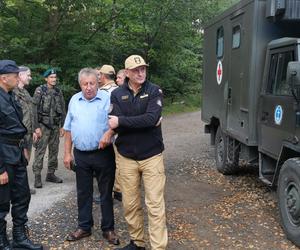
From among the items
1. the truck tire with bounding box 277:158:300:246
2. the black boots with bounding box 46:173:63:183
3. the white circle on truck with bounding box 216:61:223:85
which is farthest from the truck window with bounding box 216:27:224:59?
the black boots with bounding box 46:173:63:183

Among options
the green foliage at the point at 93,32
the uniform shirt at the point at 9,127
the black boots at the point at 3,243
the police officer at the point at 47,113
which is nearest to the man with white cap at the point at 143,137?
the uniform shirt at the point at 9,127

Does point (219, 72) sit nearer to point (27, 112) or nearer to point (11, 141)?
point (27, 112)

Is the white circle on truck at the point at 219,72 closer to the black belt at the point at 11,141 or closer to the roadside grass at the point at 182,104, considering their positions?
the black belt at the point at 11,141

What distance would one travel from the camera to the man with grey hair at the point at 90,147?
4.77 m

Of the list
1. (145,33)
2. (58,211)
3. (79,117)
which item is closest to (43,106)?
(58,211)

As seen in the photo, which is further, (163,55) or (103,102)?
(163,55)

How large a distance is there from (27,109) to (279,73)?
134 inches

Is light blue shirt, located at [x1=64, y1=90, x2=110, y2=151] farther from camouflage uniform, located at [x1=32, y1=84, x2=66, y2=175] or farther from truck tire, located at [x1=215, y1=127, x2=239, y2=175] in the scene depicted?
truck tire, located at [x1=215, y1=127, x2=239, y2=175]

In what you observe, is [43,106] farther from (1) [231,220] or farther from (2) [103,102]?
(1) [231,220]

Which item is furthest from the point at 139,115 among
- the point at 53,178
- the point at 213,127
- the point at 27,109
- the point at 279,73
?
the point at 213,127

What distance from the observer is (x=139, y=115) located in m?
4.29

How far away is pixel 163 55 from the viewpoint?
21.7 meters

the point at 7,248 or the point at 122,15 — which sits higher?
the point at 122,15

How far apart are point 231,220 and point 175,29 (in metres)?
15.5
